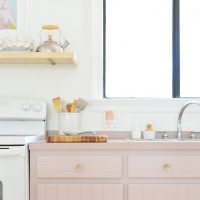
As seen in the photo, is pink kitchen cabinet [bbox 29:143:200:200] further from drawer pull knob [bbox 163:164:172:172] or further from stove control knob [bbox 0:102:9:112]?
stove control knob [bbox 0:102:9:112]

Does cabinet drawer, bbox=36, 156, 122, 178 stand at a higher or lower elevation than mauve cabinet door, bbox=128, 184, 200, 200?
higher

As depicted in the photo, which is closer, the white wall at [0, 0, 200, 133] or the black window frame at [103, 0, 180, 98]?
the white wall at [0, 0, 200, 133]

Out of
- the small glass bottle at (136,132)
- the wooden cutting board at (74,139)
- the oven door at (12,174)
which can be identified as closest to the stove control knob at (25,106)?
the wooden cutting board at (74,139)

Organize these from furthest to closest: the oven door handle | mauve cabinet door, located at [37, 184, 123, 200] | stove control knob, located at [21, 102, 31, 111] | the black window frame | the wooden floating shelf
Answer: the black window frame, stove control knob, located at [21, 102, 31, 111], the wooden floating shelf, mauve cabinet door, located at [37, 184, 123, 200], the oven door handle

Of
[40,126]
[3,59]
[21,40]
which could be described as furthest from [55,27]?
[40,126]

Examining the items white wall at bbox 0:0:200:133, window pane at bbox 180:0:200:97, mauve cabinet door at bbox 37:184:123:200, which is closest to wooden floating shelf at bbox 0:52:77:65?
white wall at bbox 0:0:200:133

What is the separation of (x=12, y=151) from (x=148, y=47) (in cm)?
148

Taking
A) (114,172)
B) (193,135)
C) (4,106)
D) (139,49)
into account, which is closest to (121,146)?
(114,172)

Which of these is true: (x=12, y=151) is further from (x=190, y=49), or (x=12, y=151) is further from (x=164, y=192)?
(x=190, y=49)

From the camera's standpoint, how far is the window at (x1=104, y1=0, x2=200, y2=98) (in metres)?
2.92

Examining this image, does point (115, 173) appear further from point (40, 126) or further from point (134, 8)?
point (134, 8)

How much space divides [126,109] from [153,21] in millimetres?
798

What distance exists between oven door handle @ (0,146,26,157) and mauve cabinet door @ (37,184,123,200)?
26cm

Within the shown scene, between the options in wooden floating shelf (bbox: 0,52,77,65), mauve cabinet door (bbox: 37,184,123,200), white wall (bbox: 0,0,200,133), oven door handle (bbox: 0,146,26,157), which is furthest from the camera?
white wall (bbox: 0,0,200,133)
